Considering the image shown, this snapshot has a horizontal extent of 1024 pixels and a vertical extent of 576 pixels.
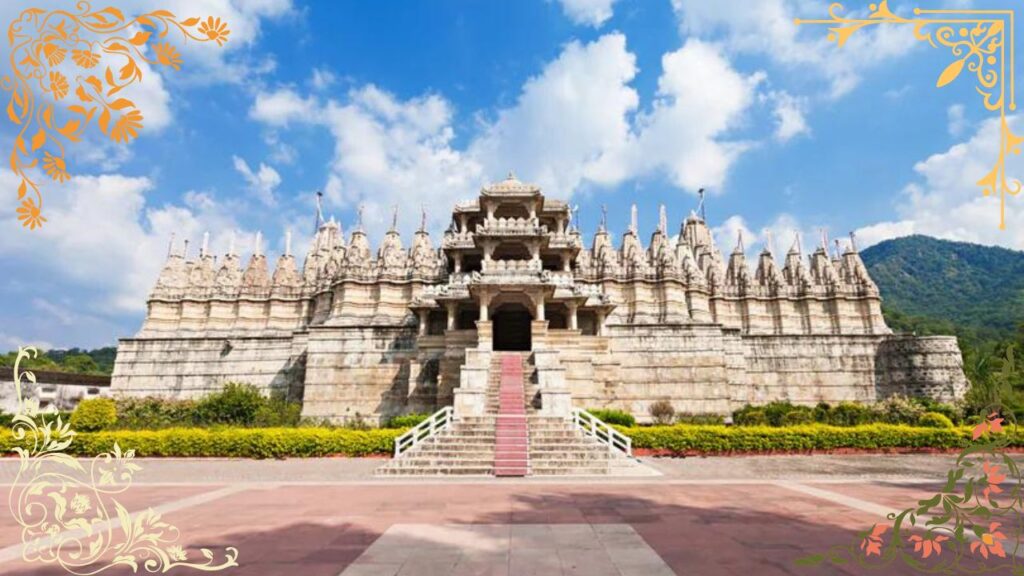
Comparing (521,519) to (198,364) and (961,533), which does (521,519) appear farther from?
(198,364)

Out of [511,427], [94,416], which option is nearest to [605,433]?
[511,427]

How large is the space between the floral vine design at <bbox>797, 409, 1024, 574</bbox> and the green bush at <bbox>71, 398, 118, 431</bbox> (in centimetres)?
2872

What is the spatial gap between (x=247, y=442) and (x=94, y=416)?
1063 cm

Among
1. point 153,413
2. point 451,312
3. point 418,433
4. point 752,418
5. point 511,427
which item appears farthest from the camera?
point 153,413

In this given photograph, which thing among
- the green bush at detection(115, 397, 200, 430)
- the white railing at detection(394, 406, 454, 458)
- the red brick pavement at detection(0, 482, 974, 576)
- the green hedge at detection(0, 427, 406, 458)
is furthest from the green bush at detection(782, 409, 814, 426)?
the green bush at detection(115, 397, 200, 430)

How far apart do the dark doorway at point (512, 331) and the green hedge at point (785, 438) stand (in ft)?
38.8

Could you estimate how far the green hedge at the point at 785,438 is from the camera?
18891 mm

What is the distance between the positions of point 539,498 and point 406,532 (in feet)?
12.7

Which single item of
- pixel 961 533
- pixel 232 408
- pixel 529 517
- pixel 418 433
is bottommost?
pixel 529 517

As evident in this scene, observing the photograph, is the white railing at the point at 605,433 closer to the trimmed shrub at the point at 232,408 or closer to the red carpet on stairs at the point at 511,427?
the red carpet on stairs at the point at 511,427

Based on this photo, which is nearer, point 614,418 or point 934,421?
point 614,418

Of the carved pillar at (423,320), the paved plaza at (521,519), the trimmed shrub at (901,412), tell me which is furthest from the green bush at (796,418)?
the carved pillar at (423,320)

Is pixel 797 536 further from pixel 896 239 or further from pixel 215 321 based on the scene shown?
pixel 896 239

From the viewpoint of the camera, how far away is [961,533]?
366 centimetres
